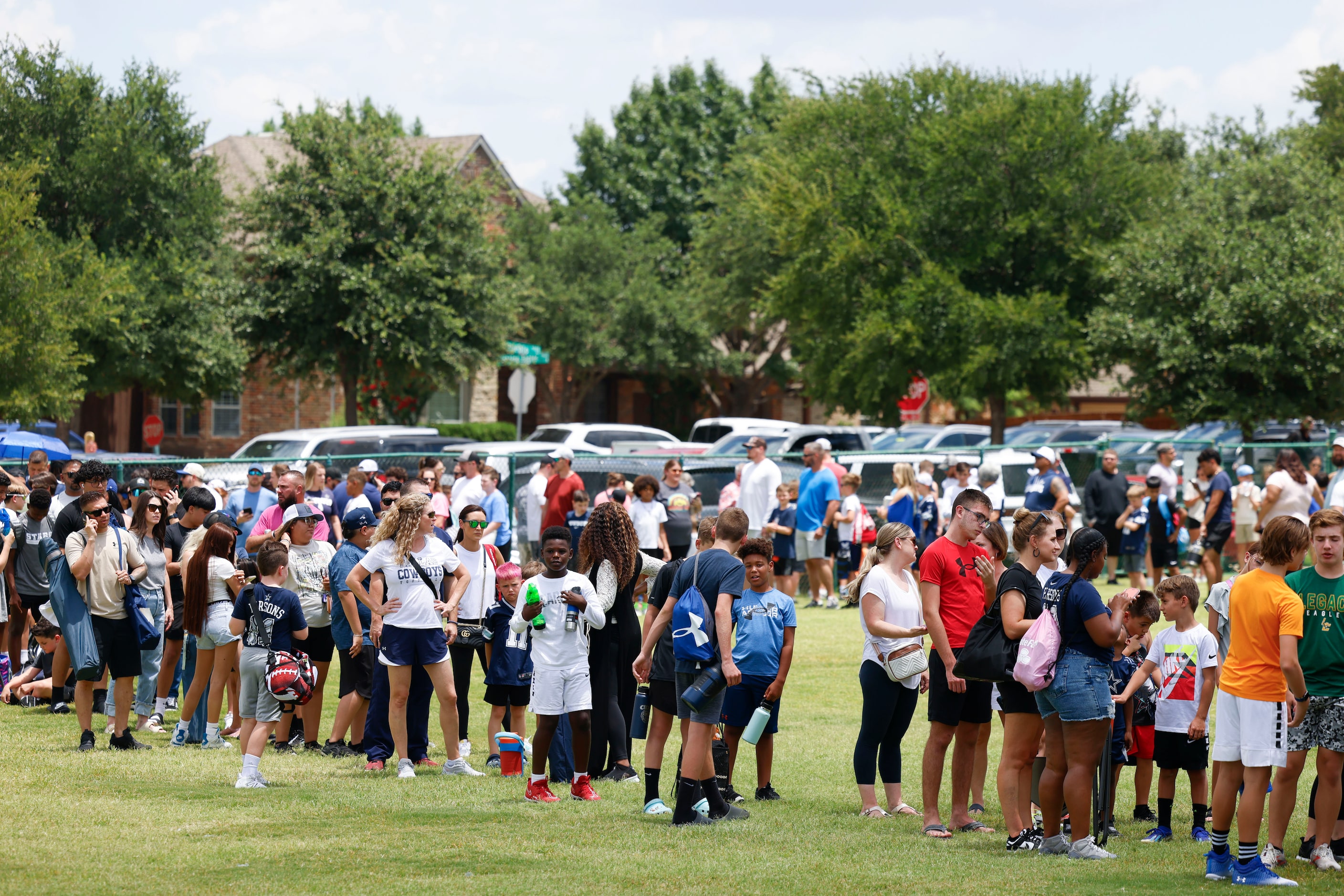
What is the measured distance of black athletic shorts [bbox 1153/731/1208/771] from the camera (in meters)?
7.53

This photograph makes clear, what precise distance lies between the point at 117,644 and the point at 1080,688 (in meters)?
6.64

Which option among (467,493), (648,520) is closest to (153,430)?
(467,493)

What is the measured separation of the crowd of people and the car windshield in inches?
491

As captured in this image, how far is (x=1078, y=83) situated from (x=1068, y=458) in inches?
445

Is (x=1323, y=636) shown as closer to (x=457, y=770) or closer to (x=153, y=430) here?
(x=457, y=770)

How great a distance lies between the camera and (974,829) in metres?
7.69

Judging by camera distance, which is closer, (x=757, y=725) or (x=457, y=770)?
(x=757, y=725)

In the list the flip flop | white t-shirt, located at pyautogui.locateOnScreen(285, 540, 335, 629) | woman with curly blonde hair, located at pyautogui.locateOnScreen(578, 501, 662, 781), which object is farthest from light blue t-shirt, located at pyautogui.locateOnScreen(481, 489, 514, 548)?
the flip flop

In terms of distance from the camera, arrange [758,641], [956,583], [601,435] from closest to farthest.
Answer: [956,583], [758,641], [601,435]

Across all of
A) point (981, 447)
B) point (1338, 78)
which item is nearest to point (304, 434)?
point (981, 447)

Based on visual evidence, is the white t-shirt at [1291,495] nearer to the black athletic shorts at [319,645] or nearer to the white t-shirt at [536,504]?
the white t-shirt at [536,504]

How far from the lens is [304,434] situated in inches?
1009

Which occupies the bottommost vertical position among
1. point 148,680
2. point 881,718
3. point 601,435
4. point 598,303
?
point 148,680

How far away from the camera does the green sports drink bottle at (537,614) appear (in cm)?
806
